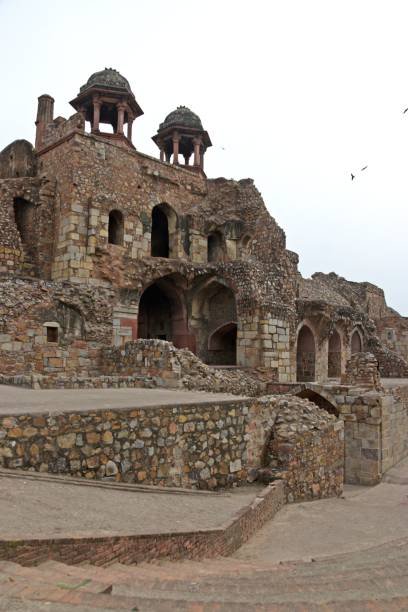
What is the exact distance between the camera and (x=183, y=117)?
88.3ft

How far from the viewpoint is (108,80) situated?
74.1ft

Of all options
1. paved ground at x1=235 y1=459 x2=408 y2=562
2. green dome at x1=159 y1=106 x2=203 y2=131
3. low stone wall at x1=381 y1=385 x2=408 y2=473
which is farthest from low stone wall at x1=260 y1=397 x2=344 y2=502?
green dome at x1=159 y1=106 x2=203 y2=131

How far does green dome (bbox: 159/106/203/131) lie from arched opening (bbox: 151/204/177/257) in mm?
7563

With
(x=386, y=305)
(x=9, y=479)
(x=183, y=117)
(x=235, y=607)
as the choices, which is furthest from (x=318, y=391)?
(x=386, y=305)

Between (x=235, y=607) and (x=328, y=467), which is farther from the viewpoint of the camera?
(x=328, y=467)

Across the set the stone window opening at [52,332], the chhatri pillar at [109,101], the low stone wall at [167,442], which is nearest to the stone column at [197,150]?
the chhatri pillar at [109,101]

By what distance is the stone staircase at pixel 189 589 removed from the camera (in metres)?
2.12

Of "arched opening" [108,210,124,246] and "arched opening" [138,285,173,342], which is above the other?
"arched opening" [108,210,124,246]

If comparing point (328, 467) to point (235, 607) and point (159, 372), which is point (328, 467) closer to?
point (159, 372)

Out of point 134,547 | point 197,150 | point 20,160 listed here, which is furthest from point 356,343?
point 134,547

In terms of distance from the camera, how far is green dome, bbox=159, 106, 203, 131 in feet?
87.4

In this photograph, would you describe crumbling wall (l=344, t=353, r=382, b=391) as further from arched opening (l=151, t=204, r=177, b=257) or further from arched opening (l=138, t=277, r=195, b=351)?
arched opening (l=151, t=204, r=177, b=257)

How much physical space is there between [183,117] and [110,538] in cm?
2659

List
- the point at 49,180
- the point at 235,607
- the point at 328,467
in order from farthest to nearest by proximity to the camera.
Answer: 1. the point at 49,180
2. the point at 328,467
3. the point at 235,607
